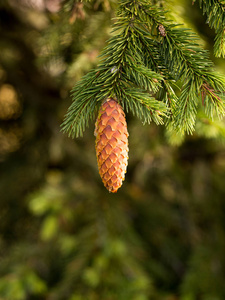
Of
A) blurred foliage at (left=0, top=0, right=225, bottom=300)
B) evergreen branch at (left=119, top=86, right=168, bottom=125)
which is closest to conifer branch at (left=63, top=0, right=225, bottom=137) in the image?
evergreen branch at (left=119, top=86, right=168, bottom=125)

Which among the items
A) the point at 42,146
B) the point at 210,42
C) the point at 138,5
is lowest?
the point at 42,146

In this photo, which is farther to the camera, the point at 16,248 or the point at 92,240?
the point at 16,248

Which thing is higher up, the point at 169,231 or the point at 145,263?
the point at 145,263

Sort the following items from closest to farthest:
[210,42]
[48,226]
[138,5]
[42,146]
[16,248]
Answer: [138,5], [210,42], [48,226], [16,248], [42,146]

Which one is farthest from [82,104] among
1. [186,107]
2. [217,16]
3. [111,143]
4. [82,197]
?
[82,197]

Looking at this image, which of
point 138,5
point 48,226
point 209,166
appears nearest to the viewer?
point 138,5

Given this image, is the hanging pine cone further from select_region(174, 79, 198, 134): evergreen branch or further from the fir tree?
select_region(174, 79, 198, 134): evergreen branch

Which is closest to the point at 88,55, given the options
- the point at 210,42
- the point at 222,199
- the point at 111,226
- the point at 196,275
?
the point at 210,42

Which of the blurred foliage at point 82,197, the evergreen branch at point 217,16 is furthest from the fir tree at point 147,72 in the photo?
the blurred foliage at point 82,197

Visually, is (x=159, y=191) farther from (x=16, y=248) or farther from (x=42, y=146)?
(x=16, y=248)
